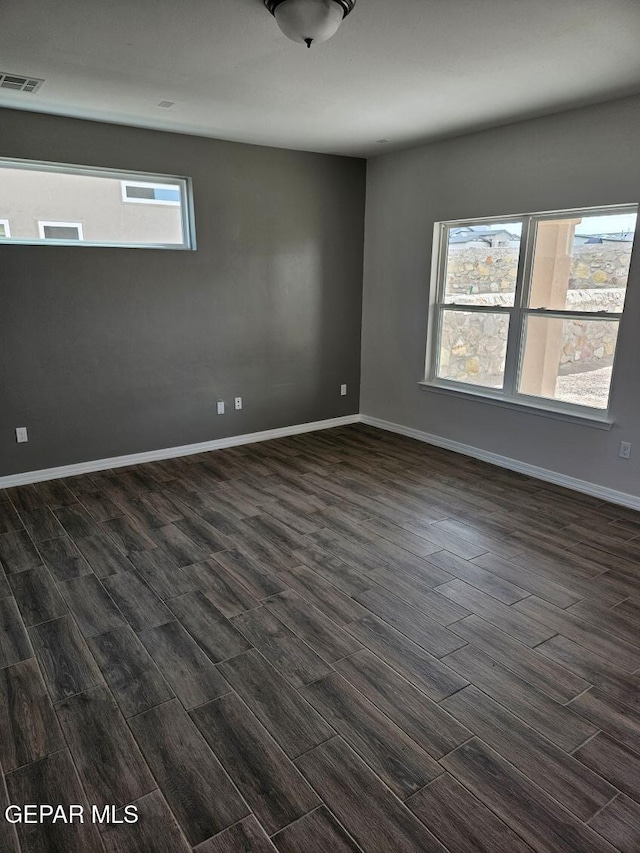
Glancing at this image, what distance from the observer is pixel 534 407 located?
4301 millimetres

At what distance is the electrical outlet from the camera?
12.4 ft

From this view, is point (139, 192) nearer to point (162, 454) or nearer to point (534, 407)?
point (162, 454)

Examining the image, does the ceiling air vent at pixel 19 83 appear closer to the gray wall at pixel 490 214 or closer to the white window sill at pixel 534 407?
the gray wall at pixel 490 214

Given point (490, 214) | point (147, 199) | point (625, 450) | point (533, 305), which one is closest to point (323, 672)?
point (625, 450)

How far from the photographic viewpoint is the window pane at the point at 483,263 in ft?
14.5

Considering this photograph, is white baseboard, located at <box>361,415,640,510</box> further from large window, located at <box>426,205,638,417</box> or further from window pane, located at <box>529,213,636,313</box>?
window pane, located at <box>529,213,636,313</box>

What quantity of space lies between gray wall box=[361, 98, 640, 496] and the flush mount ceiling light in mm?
2240

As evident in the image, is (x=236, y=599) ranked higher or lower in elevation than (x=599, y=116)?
lower

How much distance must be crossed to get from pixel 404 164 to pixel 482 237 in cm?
111

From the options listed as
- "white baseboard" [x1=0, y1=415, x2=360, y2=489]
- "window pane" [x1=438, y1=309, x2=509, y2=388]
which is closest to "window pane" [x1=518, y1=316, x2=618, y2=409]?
"window pane" [x1=438, y1=309, x2=509, y2=388]

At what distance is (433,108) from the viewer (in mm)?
3656

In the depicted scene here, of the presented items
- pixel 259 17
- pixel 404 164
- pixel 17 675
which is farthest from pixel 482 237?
pixel 17 675

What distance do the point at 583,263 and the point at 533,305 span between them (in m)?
0.48

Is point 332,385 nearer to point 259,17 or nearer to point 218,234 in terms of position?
point 218,234
